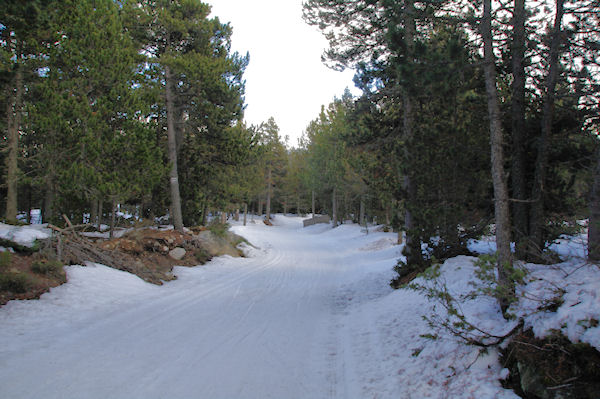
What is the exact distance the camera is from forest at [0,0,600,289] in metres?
5.64

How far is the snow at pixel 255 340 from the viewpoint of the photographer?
348 centimetres

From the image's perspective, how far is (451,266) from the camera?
7184mm

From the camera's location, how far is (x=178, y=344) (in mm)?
4805

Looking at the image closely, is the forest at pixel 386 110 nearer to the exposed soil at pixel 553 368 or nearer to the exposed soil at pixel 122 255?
the exposed soil at pixel 553 368

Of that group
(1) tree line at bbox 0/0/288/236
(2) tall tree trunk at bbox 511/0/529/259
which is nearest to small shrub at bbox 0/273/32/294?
(1) tree line at bbox 0/0/288/236

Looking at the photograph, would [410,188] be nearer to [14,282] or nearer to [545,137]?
[545,137]

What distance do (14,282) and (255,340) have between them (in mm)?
4586

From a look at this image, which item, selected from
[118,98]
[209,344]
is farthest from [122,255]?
[209,344]

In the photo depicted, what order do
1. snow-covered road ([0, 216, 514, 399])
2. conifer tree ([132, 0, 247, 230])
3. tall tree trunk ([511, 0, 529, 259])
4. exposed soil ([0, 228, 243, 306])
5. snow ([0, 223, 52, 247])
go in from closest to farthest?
snow-covered road ([0, 216, 514, 399]) < exposed soil ([0, 228, 243, 306]) < tall tree trunk ([511, 0, 529, 259]) < snow ([0, 223, 52, 247]) < conifer tree ([132, 0, 247, 230])

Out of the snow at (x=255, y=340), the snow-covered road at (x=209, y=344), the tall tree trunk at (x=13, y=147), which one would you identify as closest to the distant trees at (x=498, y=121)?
the snow at (x=255, y=340)

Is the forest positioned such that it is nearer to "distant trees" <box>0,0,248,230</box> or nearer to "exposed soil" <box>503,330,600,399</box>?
"distant trees" <box>0,0,248,230</box>

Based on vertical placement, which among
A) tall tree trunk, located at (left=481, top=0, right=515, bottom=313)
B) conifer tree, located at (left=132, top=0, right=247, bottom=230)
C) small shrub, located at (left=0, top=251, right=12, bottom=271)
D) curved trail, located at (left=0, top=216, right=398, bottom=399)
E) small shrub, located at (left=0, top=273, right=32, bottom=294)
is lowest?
curved trail, located at (left=0, top=216, right=398, bottom=399)

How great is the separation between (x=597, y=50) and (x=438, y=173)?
10.3 feet

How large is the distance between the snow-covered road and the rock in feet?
9.06
